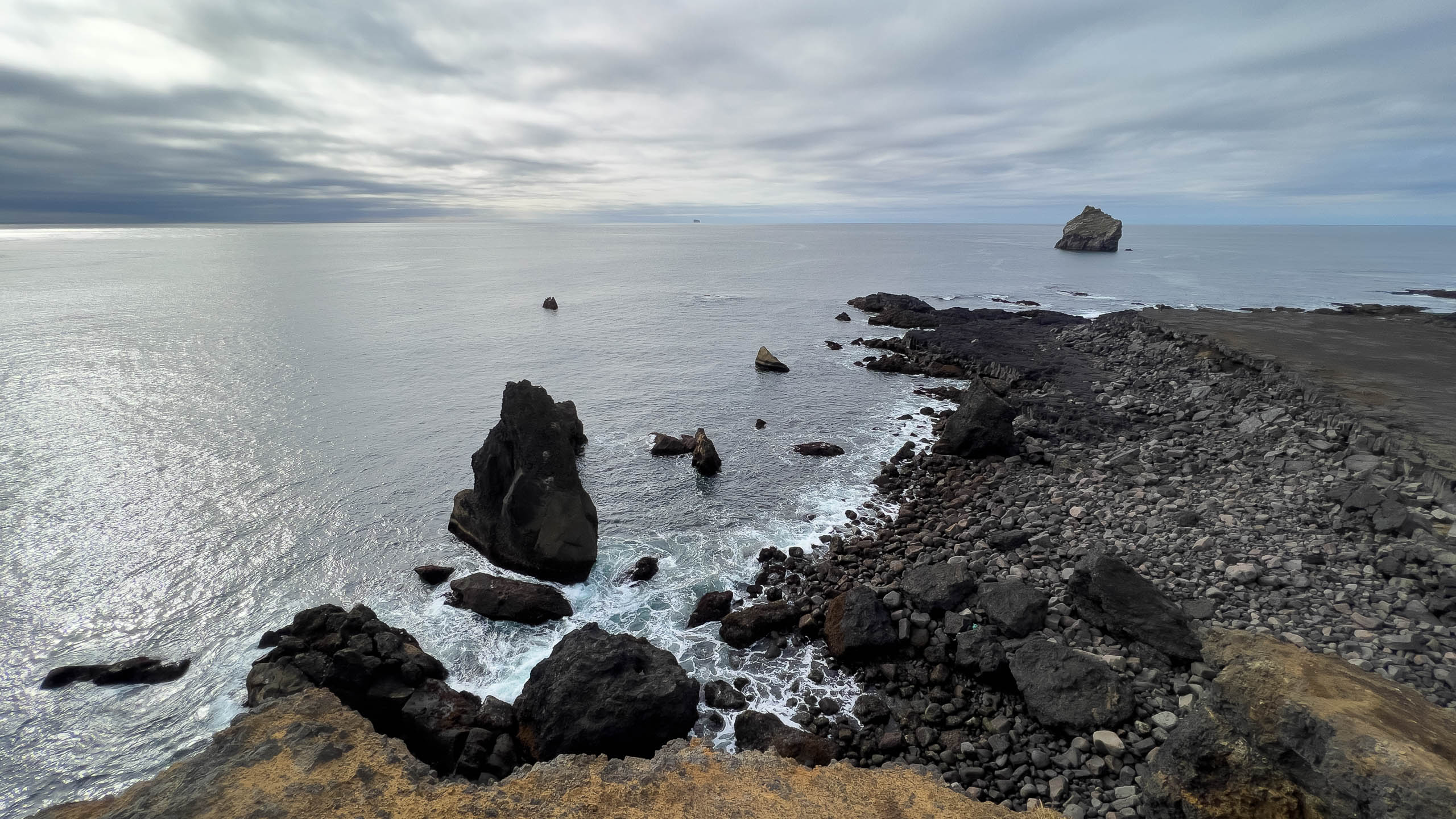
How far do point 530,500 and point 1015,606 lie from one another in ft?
43.6

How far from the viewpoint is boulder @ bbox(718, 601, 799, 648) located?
14555 mm

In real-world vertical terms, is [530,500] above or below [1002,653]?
above

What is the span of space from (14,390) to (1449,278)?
160 meters

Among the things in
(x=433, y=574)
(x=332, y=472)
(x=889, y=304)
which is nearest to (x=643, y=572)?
(x=433, y=574)

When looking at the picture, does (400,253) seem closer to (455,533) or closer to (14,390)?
(14,390)

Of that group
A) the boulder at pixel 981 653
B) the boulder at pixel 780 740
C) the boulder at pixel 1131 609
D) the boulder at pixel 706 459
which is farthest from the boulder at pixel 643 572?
the boulder at pixel 1131 609

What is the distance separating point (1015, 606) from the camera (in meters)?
13.3

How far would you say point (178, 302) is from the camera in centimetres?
6744

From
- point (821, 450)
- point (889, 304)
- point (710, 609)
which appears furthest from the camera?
point (889, 304)

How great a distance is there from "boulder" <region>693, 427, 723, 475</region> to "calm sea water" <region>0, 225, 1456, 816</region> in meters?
0.51

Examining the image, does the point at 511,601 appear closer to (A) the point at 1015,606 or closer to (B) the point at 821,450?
(A) the point at 1015,606

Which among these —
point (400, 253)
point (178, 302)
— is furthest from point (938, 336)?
point (400, 253)

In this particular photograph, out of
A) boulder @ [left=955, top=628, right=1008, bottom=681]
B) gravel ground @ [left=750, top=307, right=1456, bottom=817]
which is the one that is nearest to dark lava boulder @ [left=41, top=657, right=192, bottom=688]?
gravel ground @ [left=750, top=307, right=1456, bottom=817]

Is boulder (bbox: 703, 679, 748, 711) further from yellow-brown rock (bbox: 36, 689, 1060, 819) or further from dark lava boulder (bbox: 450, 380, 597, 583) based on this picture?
dark lava boulder (bbox: 450, 380, 597, 583)
